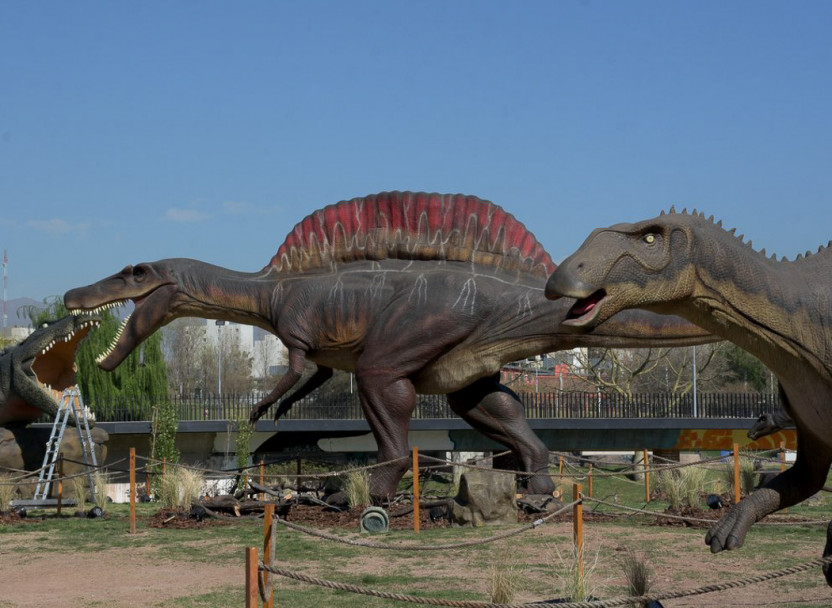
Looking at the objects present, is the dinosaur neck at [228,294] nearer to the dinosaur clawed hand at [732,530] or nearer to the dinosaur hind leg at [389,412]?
the dinosaur hind leg at [389,412]

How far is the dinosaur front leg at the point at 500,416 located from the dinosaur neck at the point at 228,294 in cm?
208

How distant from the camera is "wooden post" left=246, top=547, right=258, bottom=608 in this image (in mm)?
5262

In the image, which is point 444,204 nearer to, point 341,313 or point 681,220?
point 341,313

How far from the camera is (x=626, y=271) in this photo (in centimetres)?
441

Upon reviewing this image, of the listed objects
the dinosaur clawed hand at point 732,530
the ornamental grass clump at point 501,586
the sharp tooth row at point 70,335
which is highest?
the sharp tooth row at point 70,335

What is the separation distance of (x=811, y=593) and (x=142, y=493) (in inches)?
492

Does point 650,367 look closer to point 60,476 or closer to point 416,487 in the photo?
point 60,476

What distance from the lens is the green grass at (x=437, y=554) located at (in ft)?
23.9

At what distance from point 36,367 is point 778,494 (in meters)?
12.0

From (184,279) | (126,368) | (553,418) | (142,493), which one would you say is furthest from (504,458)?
(126,368)

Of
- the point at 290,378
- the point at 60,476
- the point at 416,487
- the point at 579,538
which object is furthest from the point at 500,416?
the point at 60,476

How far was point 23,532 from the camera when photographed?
11.1 meters

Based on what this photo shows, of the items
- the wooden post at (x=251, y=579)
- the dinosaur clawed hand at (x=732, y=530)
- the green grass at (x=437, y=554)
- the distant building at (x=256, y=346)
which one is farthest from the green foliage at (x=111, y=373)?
the distant building at (x=256, y=346)

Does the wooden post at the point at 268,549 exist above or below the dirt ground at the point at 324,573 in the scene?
above
